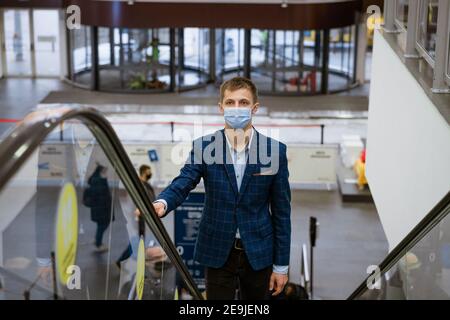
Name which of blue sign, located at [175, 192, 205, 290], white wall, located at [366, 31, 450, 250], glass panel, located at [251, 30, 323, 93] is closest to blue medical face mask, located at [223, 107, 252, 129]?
white wall, located at [366, 31, 450, 250]

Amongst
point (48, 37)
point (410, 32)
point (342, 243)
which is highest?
point (410, 32)

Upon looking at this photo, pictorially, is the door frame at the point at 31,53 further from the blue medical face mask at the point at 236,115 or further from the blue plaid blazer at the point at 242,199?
the blue medical face mask at the point at 236,115

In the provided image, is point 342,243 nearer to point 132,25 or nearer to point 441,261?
point 441,261

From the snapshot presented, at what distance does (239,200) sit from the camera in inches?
215

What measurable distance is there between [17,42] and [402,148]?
24.4 meters

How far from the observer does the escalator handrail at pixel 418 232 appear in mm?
4598

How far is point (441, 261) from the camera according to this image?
193 inches

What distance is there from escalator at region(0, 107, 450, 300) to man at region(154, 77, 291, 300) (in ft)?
1.11

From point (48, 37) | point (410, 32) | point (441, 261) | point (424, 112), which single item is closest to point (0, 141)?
point (441, 261)

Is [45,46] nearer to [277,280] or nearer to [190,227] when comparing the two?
[190,227]

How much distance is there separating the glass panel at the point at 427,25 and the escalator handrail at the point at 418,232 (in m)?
3.05

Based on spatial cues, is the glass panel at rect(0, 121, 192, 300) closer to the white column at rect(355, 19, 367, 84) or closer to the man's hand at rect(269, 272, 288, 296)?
the man's hand at rect(269, 272, 288, 296)

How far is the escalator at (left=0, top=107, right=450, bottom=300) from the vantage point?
269cm

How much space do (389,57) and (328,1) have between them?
17306mm
